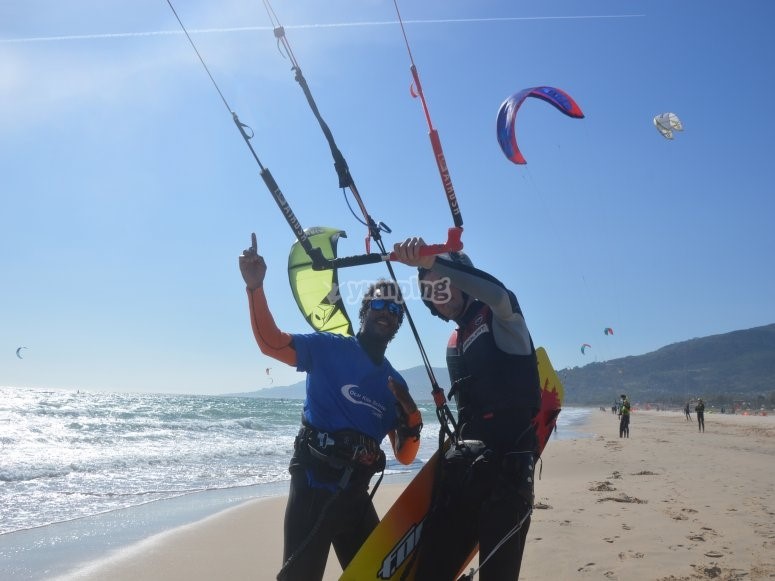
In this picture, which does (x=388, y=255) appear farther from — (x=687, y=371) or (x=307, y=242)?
(x=687, y=371)

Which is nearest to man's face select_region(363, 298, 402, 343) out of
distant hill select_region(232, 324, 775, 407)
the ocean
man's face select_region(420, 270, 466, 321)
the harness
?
man's face select_region(420, 270, 466, 321)

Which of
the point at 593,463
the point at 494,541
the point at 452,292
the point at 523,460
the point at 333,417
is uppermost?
the point at 452,292

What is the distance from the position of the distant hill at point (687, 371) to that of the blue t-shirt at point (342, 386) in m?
139

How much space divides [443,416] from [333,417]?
1.65ft

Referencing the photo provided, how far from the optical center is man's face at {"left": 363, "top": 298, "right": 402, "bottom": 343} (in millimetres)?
3021

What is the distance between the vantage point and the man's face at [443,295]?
2631 millimetres

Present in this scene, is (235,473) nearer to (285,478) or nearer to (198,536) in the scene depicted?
(285,478)

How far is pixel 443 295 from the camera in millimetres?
2676

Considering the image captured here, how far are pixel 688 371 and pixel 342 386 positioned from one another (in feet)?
601

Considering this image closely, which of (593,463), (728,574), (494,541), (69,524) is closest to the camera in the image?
(494,541)

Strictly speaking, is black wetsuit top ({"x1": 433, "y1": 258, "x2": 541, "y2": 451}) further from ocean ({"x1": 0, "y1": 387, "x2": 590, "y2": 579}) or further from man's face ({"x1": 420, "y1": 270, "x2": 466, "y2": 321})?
ocean ({"x1": 0, "y1": 387, "x2": 590, "y2": 579})

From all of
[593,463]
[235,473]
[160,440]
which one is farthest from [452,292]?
[160,440]

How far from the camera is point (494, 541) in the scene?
231cm

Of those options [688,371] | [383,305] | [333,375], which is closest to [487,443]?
[333,375]
